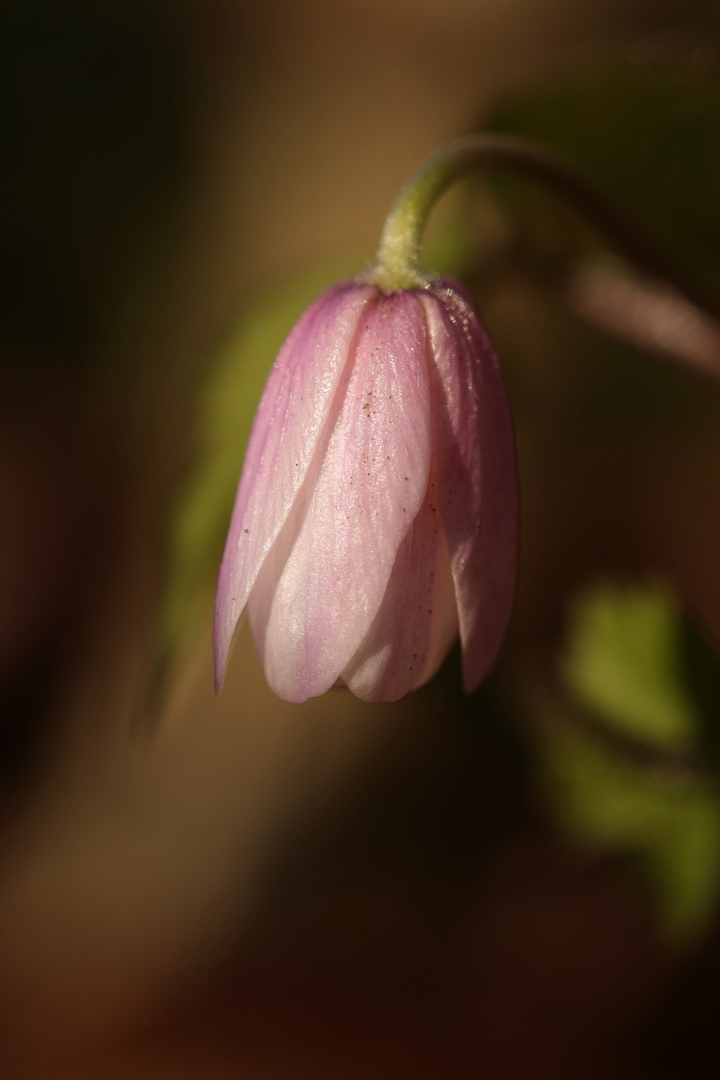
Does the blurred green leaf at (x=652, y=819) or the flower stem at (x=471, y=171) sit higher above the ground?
the flower stem at (x=471, y=171)

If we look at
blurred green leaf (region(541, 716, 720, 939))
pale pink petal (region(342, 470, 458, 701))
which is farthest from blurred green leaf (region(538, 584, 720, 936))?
pale pink petal (region(342, 470, 458, 701))

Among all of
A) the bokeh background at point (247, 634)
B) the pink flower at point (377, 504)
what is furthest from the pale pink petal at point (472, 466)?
the bokeh background at point (247, 634)

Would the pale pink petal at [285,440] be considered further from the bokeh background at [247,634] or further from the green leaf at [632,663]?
the green leaf at [632,663]

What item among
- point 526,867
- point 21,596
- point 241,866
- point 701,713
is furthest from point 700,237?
point 21,596

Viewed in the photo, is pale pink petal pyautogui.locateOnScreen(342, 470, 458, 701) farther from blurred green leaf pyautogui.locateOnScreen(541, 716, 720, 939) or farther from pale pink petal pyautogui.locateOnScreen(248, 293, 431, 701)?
blurred green leaf pyautogui.locateOnScreen(541, 716, 720, 939)

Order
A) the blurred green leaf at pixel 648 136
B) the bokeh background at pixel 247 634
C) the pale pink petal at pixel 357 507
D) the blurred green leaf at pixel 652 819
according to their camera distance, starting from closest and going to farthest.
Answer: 1. the pale pink petal at pixel 357 507
2. the blurred green leaf at pixel 648 136
3. the bokeh background at pixel 247 634
4. the blurred green leaf at pixel 652 819

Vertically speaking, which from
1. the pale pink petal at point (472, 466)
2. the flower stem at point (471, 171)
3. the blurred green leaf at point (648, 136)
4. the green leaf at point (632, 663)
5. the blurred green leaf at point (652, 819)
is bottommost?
the blurred green leaf at point (652, 819)

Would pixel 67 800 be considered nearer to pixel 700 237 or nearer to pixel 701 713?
pixel 701 713

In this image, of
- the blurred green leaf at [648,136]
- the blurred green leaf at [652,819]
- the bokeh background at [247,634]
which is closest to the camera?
the blurred green leaf at [648,136]
